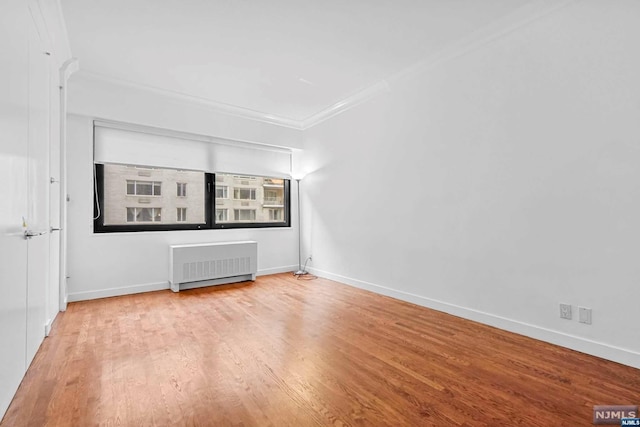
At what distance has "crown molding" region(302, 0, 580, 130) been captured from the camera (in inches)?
101

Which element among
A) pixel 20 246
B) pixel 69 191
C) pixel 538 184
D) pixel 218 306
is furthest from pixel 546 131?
pixel 69 191

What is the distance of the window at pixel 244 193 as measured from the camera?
518 cm

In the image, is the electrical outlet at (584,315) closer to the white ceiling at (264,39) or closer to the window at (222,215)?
the white ceiling at (264,39)

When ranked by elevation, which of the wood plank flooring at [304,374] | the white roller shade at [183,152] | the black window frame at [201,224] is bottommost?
the wood plank flooring at [304,374]

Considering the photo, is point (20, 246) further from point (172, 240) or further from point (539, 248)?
point (539, 248)

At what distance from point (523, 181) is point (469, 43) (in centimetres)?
147

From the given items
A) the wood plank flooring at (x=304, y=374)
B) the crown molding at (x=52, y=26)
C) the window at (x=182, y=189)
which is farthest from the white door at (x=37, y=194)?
the window at (x=182, y=189)

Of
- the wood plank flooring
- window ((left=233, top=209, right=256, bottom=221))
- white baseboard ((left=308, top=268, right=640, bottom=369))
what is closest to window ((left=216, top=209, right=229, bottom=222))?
window ((left=233, top=209, right=256, bottom=221))

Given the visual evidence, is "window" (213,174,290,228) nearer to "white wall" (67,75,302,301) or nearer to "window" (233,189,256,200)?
"window" (233,189,256,200)

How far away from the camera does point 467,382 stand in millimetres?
1953

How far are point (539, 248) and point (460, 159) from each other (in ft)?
3.67

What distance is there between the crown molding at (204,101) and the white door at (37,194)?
3.85ft

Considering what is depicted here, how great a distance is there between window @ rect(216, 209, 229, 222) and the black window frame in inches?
2.6

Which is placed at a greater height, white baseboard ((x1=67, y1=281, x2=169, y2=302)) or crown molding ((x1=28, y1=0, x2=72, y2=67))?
crown molding ((x1=28, y1=0, x2=72, y2=67))
